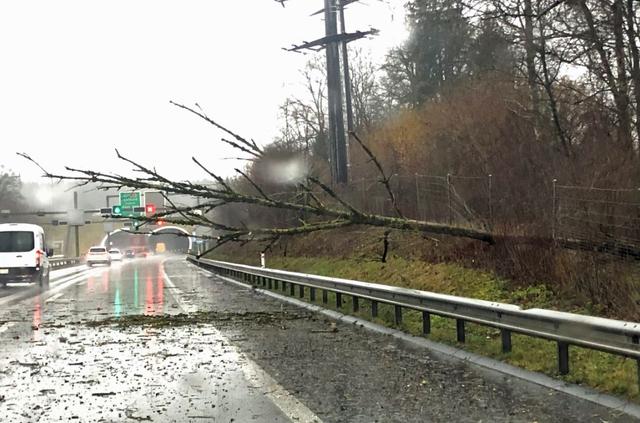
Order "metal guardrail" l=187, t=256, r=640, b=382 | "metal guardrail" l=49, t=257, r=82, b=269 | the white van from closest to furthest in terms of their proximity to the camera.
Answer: "metal guardrail" l=187, t=256, r=640, b=382
the white van
"metal guardrail" l=49, t=257, r=82, b=269

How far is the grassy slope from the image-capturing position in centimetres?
772

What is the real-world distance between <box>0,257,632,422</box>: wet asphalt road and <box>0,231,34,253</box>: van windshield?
44.9ft

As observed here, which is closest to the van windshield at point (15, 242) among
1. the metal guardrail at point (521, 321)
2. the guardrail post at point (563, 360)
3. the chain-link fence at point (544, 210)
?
the chain-link fence at point (544, 210)

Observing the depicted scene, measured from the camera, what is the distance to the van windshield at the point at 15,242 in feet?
85.2

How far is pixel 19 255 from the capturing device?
2603 centimetres

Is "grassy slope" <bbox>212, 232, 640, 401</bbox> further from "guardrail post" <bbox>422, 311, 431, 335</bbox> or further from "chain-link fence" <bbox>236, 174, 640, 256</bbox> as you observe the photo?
"chain-link fence" <bbox>236, 174, 640, 256</bbox>

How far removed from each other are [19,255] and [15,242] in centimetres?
51

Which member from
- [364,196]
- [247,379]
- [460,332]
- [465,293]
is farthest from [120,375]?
[364,196]

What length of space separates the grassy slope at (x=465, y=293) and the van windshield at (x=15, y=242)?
10.3 metres

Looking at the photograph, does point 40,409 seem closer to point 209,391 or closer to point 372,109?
point 209,391

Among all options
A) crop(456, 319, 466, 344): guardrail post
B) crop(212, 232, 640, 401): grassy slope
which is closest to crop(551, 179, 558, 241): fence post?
crop(212, 232, 640, 401): grassy slope

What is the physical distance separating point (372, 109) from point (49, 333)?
3910cm

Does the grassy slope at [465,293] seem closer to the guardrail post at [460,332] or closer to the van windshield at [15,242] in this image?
the guardrail post at [460,332]

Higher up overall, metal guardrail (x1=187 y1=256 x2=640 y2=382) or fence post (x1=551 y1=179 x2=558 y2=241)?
fence post (x1=551 y1=179 x2=558 y2=241)
